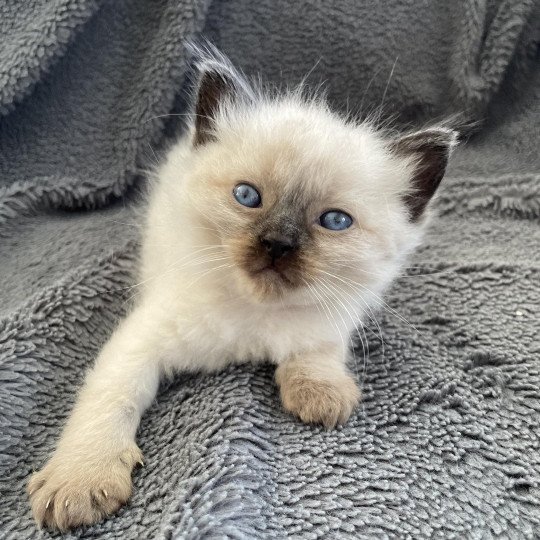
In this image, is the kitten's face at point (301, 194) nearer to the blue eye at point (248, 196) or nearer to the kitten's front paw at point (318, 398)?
the blue eye at point (248, 196)

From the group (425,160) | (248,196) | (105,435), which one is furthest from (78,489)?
(425,160)

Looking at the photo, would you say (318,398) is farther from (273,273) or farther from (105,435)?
(105,435)

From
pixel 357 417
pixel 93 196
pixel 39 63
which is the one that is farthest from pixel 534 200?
pixel 39 63

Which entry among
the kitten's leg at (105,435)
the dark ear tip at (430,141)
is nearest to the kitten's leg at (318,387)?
the kitten's leg at (105,435)

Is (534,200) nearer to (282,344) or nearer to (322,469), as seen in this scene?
(282,344)

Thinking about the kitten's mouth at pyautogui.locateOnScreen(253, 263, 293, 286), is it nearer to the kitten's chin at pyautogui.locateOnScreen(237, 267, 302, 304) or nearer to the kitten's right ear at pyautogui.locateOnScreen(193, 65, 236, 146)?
the kitten's chin at pyautogui.locateOnScreen(237, 267, 302, 304)

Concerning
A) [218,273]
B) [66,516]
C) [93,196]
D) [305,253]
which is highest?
[305,253]
